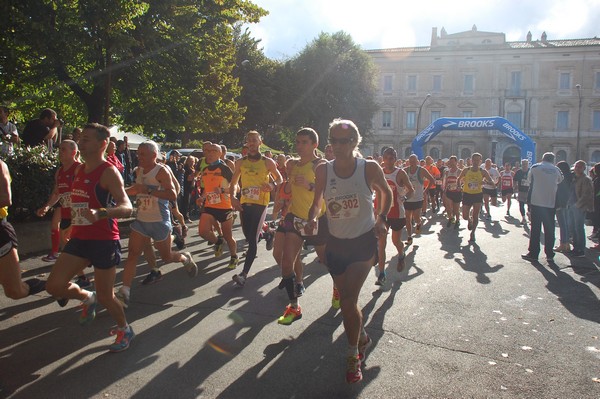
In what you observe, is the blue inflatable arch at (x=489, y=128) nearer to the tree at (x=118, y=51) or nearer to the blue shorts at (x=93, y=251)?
the tree at (x=118, y=51)

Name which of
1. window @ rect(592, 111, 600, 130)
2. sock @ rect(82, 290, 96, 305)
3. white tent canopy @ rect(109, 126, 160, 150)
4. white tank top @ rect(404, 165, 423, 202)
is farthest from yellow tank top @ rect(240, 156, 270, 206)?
window @ rect(592, 111, 600, 130)

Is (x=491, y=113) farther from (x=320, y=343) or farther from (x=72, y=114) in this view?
(x=320, y=343)

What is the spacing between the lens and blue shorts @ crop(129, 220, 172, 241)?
5.81 m

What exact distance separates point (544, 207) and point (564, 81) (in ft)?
187

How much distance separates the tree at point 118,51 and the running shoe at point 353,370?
1222 cm

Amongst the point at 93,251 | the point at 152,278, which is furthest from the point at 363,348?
the point at 152,278

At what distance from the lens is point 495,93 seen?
5875 centimetres

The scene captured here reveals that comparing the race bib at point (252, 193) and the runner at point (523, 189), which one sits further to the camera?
the runner at point (523, 189)

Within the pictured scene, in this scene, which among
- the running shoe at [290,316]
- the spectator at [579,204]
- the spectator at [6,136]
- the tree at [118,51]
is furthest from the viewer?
the tree at [118,51]

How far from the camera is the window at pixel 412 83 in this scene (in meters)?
62.1

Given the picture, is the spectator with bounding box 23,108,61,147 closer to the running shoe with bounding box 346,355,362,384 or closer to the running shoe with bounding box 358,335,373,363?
the running shoe with bounding box 358,335,373,363

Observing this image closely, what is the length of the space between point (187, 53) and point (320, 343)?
604 inches

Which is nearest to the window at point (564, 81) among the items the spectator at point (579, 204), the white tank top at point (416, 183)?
the spectator at point (579, 204)

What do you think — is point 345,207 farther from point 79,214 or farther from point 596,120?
point 596,120
